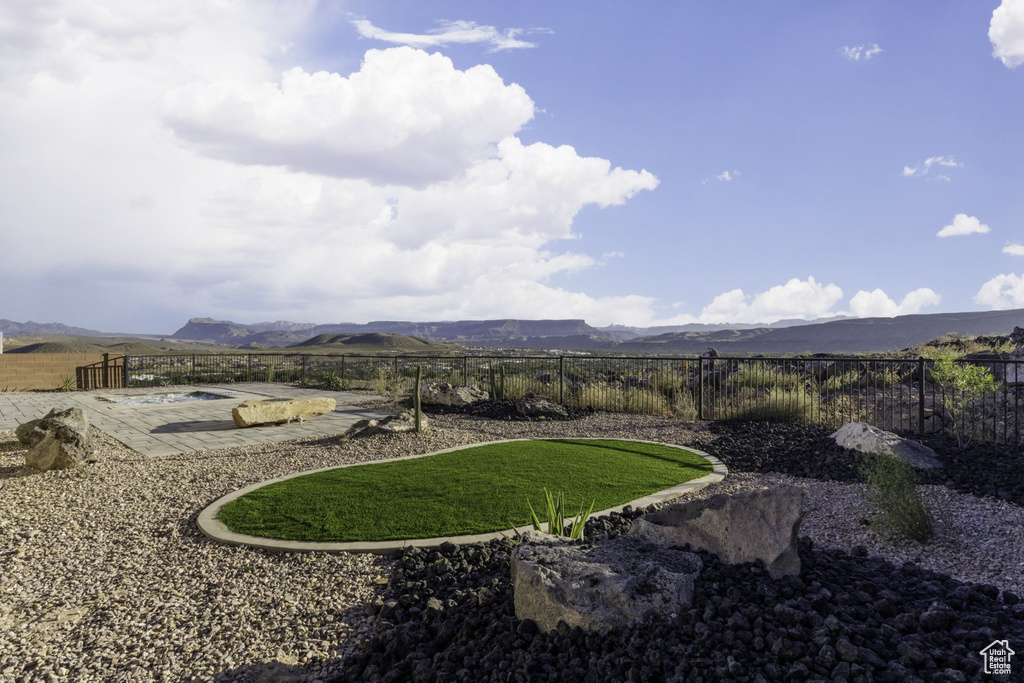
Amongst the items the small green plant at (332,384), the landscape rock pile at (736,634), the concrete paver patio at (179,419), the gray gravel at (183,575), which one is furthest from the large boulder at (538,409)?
the landscape rock pile at (736,634)

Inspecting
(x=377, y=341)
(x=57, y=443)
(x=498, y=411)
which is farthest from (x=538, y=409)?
(x=377, y=341)

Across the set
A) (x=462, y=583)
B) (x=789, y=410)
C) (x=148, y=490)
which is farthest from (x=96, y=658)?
(x=789, y=410)

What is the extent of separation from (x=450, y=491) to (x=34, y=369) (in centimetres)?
1737

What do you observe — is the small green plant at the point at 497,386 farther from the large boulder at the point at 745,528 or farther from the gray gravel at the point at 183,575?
the large boulder at the point at 745,528

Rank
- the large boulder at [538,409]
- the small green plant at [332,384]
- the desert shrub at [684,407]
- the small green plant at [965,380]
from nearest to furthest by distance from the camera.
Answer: the small green plant at [965,380] < the desert shrub at [684,407] < the large boulder at [538,409] < the small green plant at [332,384]

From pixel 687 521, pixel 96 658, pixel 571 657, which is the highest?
pixel 687 521

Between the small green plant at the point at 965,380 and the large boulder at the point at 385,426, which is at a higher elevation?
the small green plant at the point at 965,380

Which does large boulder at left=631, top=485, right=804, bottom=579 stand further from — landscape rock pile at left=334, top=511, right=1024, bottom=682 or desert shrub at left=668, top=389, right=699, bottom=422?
desert shrub at left=668, top=389, right=699, bottom=422

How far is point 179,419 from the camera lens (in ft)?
33.8

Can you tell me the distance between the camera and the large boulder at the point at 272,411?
9.35 m

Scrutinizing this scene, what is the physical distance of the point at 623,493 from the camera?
212 inches

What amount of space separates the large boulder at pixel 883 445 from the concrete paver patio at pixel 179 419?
6.83 meters

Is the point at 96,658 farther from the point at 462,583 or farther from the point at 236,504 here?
the point at 236,504

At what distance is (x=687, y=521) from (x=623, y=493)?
2079 mm
